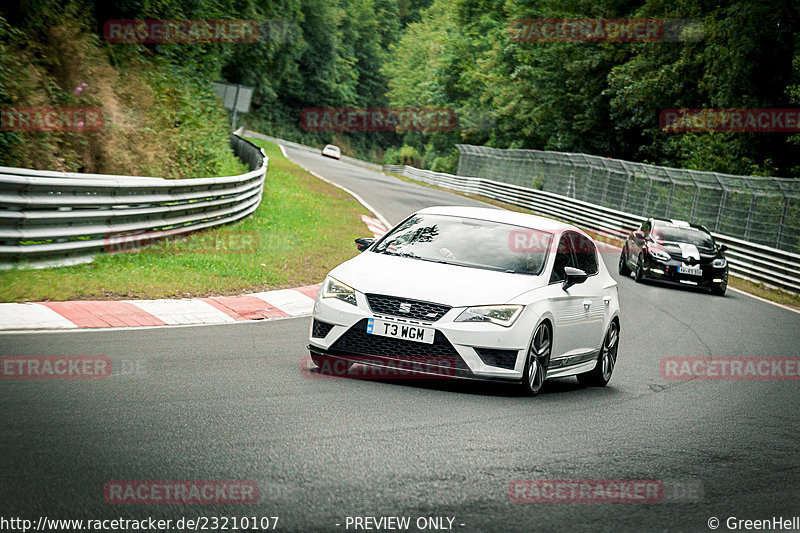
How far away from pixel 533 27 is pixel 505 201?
1156 cm

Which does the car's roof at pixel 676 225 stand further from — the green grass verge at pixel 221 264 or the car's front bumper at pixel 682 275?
the green grass verge at pixel 221 264

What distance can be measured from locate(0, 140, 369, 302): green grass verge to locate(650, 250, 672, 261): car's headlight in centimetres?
693

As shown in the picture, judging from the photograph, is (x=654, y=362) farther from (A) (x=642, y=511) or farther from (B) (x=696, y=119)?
(B) (x=696, y=119)

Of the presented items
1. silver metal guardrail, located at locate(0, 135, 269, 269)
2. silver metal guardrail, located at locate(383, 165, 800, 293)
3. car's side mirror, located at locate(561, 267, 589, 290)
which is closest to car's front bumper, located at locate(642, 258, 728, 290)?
silver metal guardrail, located at locate(383, 165, 800, 293)

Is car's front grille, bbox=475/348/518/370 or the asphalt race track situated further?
car's front grille, bbox=475/348/518/370

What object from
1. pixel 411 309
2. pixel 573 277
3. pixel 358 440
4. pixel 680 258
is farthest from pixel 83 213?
pixel 680 258

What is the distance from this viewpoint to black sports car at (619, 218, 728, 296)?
2198 centimetres

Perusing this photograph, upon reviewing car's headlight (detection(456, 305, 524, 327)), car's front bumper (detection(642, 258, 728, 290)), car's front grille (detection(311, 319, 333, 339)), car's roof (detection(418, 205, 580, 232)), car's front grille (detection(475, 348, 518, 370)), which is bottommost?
car's front bumper (detection(642, 258, 728, 290))

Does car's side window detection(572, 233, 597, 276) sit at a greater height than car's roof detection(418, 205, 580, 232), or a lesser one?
lesser

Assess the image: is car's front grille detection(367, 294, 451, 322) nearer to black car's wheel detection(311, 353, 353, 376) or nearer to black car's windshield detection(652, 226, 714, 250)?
black car's wheel detection(311, 353, 353, 376)

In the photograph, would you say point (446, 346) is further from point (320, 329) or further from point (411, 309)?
point (320, 329)

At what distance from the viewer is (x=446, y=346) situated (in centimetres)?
757

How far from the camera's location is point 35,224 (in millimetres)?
11594

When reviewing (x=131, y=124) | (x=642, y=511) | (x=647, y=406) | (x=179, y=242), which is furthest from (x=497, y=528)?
(x=131, y=124)
